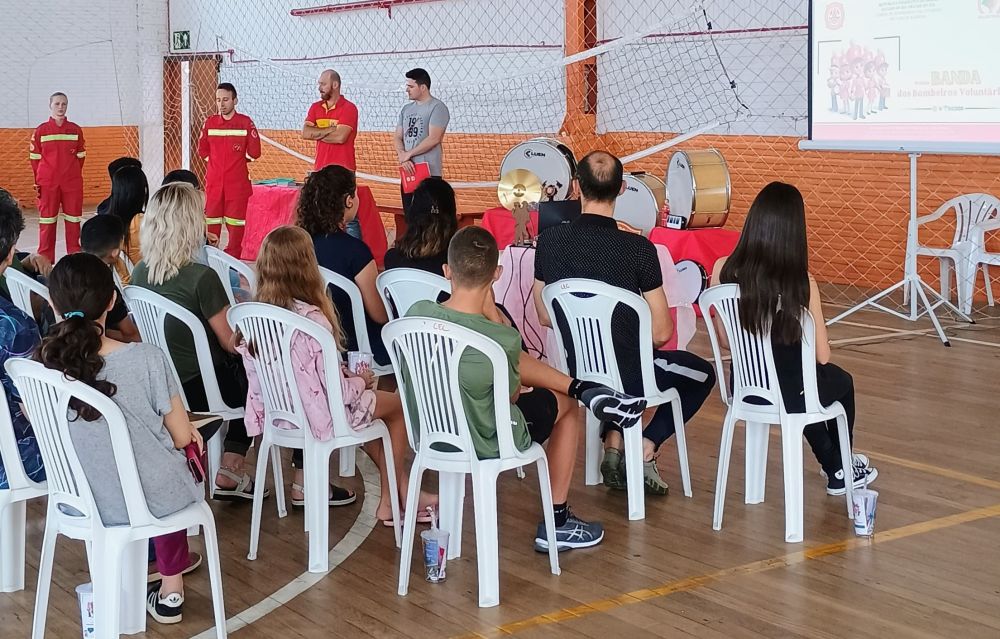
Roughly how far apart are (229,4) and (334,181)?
1080 centimetres

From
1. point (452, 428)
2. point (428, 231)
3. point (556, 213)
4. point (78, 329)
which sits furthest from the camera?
point (556, 213)

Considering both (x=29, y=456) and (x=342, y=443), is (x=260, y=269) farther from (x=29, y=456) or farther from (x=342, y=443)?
(x=29, y=456)

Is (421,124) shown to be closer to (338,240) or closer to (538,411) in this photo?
(338,240)

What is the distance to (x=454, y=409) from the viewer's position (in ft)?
11.2

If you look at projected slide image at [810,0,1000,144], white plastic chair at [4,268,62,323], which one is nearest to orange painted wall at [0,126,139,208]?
projected slide image at [810,0,1000,144]

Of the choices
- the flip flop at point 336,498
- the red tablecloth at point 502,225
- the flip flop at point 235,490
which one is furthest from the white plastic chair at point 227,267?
the red tablecloth at point 502,225

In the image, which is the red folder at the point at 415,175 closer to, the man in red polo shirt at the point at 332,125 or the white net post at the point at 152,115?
the man in red polo shirt at the point at 332,125

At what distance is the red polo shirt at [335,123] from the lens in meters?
9.24

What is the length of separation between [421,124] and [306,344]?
5342 millimetres

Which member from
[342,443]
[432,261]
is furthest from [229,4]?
[342,443]

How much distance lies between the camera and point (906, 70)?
6762mm

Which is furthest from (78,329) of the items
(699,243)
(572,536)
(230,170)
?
(230,170)

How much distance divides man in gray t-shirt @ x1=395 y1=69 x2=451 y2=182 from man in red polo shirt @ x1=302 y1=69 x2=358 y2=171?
0.51 m

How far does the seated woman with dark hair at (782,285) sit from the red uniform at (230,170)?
698 centimetres
